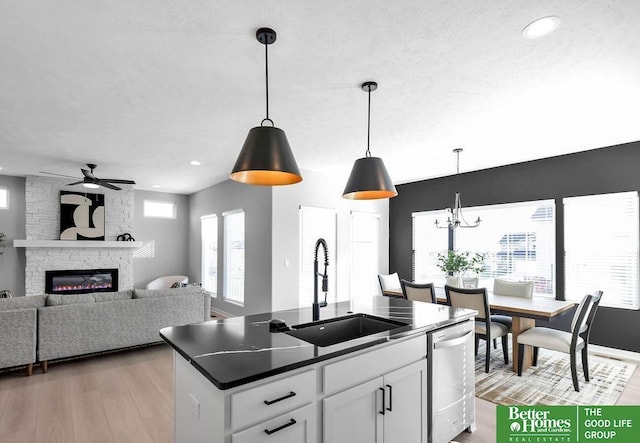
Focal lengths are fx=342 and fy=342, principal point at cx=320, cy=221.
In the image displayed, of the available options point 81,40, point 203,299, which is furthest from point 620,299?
point 81,40

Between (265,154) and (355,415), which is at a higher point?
(265,154)

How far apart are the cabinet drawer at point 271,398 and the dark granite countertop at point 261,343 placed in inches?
2.6

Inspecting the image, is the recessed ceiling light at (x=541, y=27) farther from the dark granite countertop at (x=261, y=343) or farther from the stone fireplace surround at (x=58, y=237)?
the stone fireplace surround at (x=58, y=237)

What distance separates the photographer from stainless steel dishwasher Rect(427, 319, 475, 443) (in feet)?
7.13

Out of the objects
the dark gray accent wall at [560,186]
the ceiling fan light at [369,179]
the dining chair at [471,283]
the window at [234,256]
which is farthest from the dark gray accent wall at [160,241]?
the ceiling fan light at [369,179]

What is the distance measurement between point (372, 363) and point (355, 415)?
0.26 meters

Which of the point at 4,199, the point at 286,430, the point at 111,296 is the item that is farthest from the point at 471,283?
the point at 4,199

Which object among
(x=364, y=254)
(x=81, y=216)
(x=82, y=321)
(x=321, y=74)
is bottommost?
(x=82, y=321)

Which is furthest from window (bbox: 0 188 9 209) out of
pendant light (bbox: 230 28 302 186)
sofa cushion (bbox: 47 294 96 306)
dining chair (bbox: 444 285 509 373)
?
dining chair (bbox: 444 285 509 373)

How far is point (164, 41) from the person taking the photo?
6.81ft

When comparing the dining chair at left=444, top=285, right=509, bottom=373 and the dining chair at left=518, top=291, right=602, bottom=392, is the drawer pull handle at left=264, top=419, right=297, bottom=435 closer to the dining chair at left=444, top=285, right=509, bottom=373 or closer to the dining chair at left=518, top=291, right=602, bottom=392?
the dining chair at left=444, top=285, right=509, bottom=373

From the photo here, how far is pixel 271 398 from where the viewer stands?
138 centimetres

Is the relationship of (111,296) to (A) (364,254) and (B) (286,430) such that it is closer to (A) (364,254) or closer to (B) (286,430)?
(B) (286,430)

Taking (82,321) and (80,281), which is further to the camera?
(80,281)
